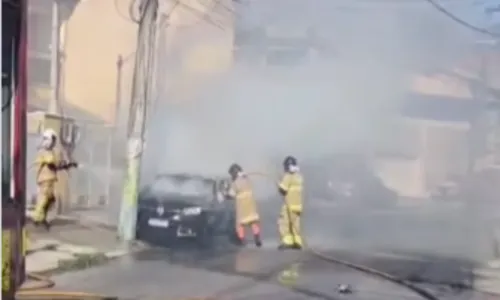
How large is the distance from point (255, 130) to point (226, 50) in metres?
0.21

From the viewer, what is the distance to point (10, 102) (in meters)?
2.25

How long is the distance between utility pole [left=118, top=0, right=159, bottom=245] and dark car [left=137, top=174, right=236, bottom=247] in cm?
2

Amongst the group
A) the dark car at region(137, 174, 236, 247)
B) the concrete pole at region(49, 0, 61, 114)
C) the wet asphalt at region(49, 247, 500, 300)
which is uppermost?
the concrete pole at region(49, 0, 61, 114)

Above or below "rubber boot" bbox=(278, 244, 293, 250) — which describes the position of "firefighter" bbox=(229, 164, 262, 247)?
above

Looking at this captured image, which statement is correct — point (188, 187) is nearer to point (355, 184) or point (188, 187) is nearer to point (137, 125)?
point (137, 125)

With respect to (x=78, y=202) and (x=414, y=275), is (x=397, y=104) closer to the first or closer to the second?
(x=414, y=275)

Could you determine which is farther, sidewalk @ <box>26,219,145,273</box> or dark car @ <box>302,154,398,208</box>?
sidewalk @ <box>26,219,145,273</box>

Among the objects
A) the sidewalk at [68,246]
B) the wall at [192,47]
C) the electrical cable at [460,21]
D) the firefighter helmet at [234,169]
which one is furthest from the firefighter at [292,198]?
the electrical cable at [460,21]

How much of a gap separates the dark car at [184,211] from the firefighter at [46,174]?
0.76ft

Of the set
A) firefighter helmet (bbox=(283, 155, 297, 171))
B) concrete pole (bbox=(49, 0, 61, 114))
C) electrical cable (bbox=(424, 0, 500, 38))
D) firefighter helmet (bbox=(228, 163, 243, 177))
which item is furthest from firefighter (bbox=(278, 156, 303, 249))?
concrete pole (bbox=(49, 0, 61, 114))

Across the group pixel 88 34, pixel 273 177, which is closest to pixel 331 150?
pixel 273 177

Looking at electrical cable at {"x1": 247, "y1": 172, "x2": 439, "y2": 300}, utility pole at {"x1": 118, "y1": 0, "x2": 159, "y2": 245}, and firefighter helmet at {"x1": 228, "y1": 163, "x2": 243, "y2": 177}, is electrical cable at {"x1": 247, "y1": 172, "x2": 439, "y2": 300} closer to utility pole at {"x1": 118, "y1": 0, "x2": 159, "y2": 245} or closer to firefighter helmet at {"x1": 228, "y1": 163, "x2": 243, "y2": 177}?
firefighter helmet at {"x1": 228, "y1": 163, "x2": 243, "y2": 177}

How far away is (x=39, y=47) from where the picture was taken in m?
2.24

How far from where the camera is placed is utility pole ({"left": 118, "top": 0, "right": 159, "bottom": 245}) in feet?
7.25
